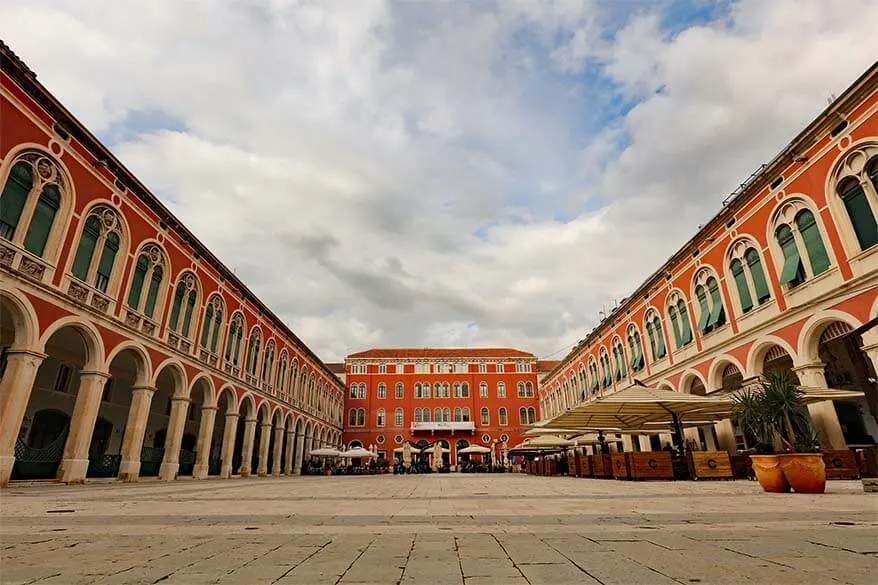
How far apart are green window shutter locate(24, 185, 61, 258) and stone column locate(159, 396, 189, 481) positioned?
845 centimetres

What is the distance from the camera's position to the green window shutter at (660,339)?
75.8ft

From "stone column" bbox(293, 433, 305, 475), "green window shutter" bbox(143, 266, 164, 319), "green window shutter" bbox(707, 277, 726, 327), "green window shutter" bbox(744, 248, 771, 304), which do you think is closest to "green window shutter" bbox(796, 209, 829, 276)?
"green window shutter" bbox(744, 248, 771, 304)

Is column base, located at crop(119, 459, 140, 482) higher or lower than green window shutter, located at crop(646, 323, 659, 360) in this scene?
lower

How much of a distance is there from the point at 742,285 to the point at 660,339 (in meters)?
6.77

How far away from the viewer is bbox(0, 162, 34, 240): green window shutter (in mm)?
11359

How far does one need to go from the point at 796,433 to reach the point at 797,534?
18.9 ft

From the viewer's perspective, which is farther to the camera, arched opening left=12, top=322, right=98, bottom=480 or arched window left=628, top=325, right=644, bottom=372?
arched window left=628, top=325, right=644, bottom=372

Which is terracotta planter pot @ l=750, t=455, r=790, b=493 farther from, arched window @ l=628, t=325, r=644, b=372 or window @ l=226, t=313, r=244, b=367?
window @ l=226, t=313, r=244, b=367

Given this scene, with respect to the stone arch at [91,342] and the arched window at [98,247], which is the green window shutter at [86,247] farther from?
the stone arch at [91,342]

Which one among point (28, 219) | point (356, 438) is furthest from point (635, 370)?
point (356, 438)

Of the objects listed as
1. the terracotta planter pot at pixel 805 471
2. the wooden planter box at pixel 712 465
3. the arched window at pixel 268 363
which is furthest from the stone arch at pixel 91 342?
the wooden planter box at pixel 712 465

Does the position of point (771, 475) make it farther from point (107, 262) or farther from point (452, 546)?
point (107, 262)

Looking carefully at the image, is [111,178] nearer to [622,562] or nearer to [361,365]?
[622,562]

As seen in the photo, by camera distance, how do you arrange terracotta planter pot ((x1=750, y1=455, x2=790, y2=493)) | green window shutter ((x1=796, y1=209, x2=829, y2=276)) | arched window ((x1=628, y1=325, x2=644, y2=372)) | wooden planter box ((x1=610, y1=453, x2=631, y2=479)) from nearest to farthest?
terracotta planter pot ((x1=750, y1=455, x2=790, y2=493)) < green window shutter ((x1=796, y1=209, x2=829, y2=276)) < wooden planter box ((x1=610, y1=453, x2=631, y2=479)) < arched window ((x1=628, y1=325, x2=644, y2=372))
